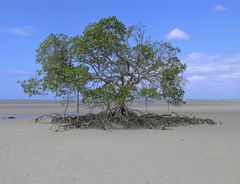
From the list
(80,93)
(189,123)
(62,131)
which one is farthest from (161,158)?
(189,123)

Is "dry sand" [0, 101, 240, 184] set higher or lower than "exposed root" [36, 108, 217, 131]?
lower

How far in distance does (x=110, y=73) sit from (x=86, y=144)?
6.55 metres

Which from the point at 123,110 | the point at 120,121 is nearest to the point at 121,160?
the point at 120,121

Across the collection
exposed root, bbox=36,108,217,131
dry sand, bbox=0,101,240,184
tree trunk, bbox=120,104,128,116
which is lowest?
dry sand, bbox=0,101,240,184

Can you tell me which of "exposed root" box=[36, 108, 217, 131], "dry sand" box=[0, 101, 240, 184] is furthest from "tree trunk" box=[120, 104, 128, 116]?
"dry sand" box=[0, 101, 240, 184]

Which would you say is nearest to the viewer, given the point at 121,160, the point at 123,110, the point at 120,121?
the point at 121,160

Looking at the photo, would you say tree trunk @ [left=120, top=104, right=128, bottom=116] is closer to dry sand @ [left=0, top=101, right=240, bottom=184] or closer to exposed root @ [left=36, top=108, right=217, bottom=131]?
exposed root @ [left=36, top=108, right=217, bottom=131]

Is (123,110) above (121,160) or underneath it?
above

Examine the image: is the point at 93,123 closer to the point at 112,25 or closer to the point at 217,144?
the point at 112,25

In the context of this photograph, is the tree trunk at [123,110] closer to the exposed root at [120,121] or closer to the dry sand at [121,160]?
the exposed root at [120,121]

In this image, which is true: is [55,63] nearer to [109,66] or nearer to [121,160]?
[109,66]

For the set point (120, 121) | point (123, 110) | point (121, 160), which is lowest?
point (121, 160)

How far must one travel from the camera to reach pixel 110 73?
17.1 meters

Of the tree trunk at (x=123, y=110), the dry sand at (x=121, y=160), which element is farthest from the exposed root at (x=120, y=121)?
the dry sand at (x=121, y=160)
